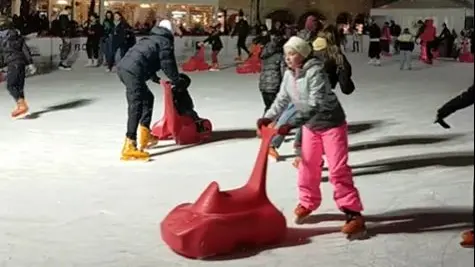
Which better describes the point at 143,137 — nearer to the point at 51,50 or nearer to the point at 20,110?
the point at 20,110

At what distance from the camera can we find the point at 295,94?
4438 millimetres

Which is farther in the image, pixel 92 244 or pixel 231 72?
pixel 231 72

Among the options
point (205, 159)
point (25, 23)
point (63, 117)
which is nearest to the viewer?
point (205, 159)

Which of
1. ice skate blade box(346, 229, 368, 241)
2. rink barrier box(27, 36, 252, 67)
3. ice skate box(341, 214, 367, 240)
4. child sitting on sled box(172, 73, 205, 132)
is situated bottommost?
rink barrier box(27, 36, 252, 67)

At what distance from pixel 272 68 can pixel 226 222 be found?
3523 millimetres

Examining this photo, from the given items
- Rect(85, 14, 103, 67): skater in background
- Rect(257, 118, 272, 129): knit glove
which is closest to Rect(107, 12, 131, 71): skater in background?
Rect(85, 14, 103, 67): skater in background

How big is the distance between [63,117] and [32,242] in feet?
18.6

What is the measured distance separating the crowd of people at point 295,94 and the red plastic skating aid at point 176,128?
65 mm

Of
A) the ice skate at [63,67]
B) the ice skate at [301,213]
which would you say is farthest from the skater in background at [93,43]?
the ice skate at [301,213]

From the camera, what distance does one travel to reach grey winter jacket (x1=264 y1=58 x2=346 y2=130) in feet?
14.2

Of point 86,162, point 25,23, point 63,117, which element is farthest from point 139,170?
point 25,23

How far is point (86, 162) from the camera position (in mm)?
6902

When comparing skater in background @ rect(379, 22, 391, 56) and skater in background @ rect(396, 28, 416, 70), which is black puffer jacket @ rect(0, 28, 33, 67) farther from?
skater in background @ rect(379, 22, 391, 56)

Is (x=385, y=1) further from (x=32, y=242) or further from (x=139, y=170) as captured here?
(x=32, y=242)
